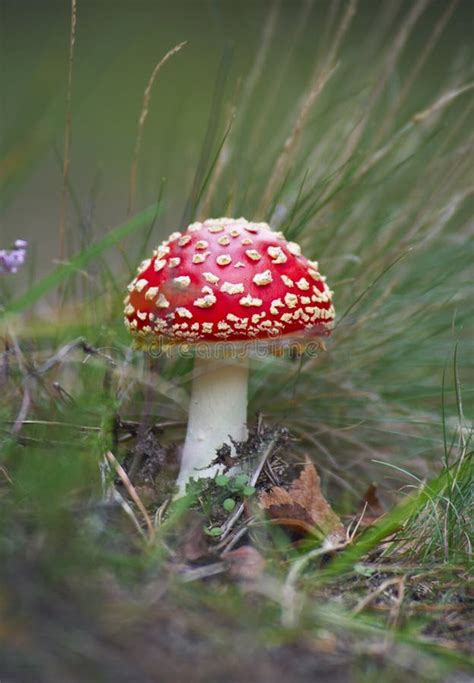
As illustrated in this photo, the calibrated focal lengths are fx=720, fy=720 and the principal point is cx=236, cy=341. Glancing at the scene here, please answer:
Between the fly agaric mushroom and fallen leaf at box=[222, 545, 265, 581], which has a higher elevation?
the fly agaric mushroom

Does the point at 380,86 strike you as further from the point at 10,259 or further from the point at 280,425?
the point at 10,259

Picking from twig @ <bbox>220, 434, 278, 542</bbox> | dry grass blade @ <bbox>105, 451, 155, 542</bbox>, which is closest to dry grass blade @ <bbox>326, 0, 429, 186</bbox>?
twig @ <bbox>220, 434, 278, 542</bbox>

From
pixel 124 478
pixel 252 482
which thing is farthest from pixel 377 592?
pixel 124 478

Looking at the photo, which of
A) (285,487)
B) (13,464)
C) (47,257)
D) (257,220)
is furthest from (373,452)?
(47,257)

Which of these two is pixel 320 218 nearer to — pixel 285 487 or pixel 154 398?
pixel 154 398

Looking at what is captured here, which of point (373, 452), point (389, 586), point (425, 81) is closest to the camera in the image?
point (389, 586)

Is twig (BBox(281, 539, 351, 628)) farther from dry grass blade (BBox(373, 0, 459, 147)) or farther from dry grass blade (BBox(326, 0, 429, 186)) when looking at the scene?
dry grass blade (BBox(373, 0, 459, 147))

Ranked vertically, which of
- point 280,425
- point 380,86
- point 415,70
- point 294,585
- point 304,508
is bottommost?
point 294,585
